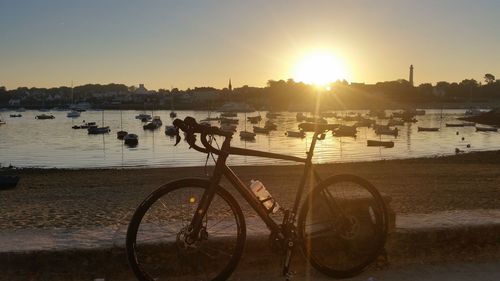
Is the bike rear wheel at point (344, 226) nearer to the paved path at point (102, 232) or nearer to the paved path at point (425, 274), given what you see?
the paved path at point (425, 274)

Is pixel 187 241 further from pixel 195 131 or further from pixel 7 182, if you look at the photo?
pixel 7 182

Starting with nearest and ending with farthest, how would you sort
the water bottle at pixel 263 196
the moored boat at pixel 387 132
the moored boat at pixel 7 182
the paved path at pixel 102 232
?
1. the water bottle at pixel 263 196
2. the paved path at pixel 102 232
3. the moored boat at pixel 7 182
4. the moored boat at pixel 387 132

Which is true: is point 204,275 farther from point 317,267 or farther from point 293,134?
point 293,134

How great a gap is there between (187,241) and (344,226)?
1403 millimetres

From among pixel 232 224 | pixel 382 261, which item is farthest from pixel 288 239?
pixel 382 261

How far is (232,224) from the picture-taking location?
475 centimetres

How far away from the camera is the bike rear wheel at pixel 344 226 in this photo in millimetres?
4680

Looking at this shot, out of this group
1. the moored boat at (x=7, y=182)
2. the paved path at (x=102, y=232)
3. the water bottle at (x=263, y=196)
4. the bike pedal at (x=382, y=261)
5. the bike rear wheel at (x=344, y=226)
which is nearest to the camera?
the water bottle at (x=263, y=196)

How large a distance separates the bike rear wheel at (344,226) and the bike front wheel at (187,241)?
0.65 metres

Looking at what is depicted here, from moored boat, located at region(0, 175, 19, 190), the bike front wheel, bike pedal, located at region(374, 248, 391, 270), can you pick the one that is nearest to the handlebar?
the bike front wheel

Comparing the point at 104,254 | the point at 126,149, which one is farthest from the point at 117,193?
the point at 126,149

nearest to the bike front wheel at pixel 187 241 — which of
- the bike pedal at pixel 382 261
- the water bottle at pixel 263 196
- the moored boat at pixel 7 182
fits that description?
the water bottle at pixel 263 196

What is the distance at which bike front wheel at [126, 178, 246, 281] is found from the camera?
14.1 ft

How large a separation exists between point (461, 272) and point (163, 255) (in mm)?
2643
